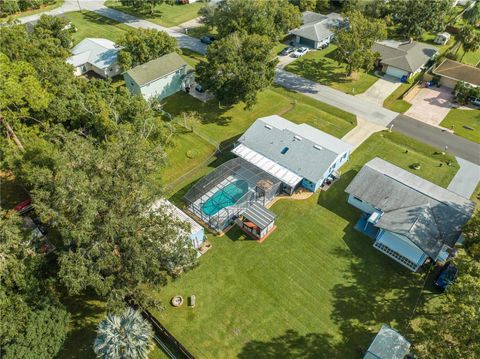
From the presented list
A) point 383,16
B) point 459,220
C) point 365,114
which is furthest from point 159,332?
point 383,16

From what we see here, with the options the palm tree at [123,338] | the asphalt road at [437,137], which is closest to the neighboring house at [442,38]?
the asphalt road at [437,137]

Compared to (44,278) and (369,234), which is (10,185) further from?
(369,234)

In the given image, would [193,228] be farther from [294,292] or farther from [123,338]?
[123,338]

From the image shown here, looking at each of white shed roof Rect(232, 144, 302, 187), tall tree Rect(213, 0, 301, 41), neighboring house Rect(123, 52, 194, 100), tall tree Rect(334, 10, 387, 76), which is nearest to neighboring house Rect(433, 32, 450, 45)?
tall tree Rect(334, 10, 387, 76)

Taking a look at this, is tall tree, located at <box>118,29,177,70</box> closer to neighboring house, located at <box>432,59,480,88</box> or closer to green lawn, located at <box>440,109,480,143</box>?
green lawn, located at <box>440,109,480,143</box>

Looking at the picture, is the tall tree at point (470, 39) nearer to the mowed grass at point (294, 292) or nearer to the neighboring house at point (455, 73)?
the neighboring house at point (455, 73)

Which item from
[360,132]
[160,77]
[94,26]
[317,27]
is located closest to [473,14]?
[317,27]
